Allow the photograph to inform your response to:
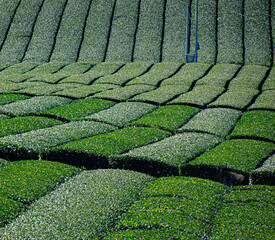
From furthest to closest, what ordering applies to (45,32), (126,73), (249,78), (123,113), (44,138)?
1. (45,32)
2. (126,73)
3. (249,78)
4. (123,113)
5. (44,138)

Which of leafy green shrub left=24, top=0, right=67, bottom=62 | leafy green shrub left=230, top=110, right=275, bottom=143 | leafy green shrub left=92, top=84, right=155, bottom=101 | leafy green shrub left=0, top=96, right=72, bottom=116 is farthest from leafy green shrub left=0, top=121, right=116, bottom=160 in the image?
leafy green shrub left=24, top=0, right=67, bottom=62

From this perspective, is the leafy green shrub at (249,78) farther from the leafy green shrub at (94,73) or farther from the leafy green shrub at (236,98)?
the leafy green shrub at (94,73)

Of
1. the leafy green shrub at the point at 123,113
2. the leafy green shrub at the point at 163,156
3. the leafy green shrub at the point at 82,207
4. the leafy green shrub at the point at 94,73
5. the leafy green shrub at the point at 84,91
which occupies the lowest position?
the leafy green shrub at the point at 82,207

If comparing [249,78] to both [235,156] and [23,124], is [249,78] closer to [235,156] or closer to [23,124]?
[235,156]

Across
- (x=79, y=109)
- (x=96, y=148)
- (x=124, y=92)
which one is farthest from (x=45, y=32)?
(x=96, y=148)

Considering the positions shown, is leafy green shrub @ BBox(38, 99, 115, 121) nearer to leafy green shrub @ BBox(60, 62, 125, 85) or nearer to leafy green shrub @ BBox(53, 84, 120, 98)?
leafy green shrub @ BBox(53, 84, 120, 98)

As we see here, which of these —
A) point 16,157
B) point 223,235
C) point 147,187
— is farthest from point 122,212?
point 16,157

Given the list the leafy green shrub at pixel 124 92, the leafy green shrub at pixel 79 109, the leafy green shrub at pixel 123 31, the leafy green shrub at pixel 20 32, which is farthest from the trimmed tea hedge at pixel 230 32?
the leafy green shrub at pixel 20 32
